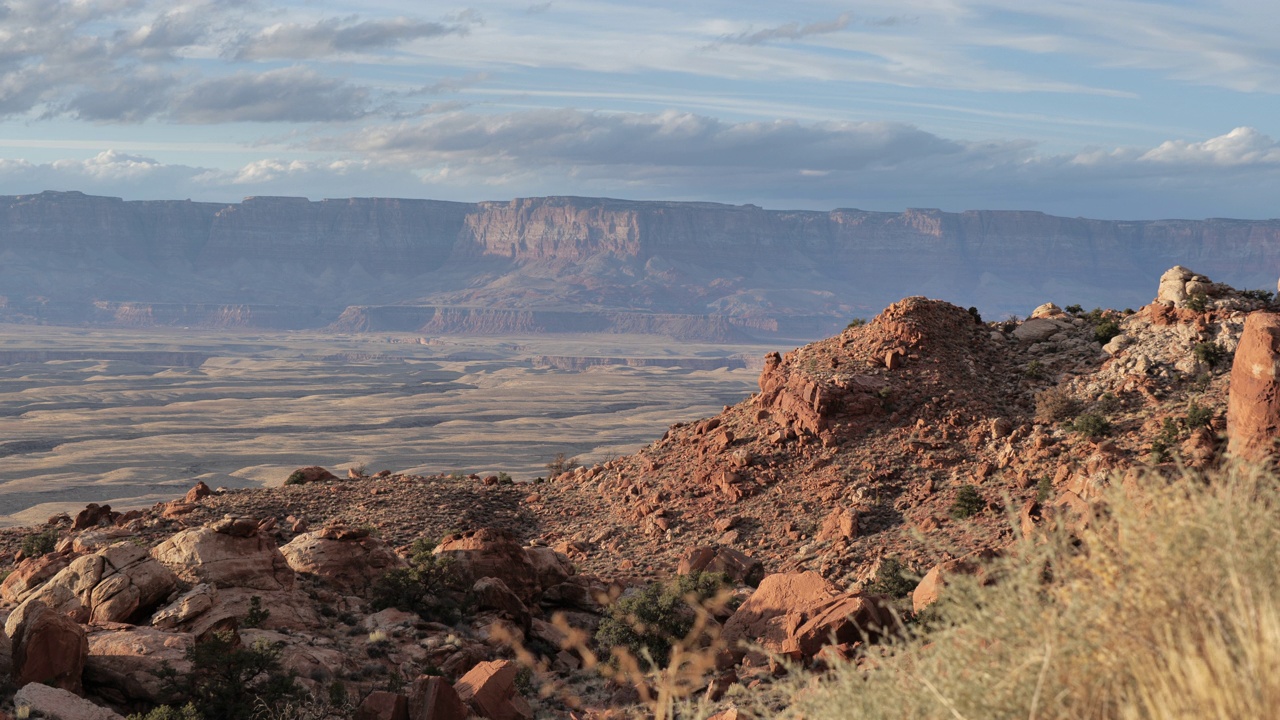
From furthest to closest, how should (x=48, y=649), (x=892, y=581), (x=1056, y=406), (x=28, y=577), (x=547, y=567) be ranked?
(x=1056, y=406), (x=547, y=567), (x=892, y=581), (x=28, y=577), (x=48, y=649)

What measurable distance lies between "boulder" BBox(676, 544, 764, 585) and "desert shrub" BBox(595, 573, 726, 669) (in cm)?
203

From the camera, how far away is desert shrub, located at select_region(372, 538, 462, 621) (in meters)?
22.1

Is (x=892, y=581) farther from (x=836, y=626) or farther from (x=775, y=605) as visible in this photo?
(x=836, y=626)

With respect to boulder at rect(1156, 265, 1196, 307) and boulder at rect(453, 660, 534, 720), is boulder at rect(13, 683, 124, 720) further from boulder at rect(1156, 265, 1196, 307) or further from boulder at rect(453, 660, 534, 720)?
boulder at rect(1156, 265, 1196, 307)

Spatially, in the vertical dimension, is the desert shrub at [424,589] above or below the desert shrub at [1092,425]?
below

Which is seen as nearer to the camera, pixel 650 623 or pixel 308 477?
pixel 650 623

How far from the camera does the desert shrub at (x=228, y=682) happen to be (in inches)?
633

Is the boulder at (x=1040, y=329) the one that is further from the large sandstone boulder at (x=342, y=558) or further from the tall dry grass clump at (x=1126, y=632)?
the tall dry grass clump at (x=1126, y=632)

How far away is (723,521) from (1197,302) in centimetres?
1545

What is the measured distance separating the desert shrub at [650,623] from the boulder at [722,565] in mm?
2033

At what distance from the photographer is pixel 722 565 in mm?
25203

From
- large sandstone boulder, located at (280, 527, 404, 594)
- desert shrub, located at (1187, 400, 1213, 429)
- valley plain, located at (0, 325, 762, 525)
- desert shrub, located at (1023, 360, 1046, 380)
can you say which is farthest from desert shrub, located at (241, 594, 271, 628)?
valley plain, located at (0, 325, 762, 525)

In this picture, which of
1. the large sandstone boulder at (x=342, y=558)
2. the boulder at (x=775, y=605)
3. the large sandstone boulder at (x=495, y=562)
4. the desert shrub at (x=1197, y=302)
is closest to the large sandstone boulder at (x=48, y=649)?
the large sandstone boulder at (x=342, y=558)

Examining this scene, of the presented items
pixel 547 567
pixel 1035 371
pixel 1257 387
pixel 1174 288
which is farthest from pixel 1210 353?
pixel 547 567
